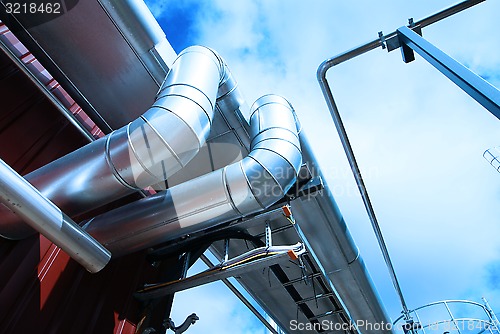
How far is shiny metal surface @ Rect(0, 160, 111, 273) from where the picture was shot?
122cm

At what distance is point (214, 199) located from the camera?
179cm

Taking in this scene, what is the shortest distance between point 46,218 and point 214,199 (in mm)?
780

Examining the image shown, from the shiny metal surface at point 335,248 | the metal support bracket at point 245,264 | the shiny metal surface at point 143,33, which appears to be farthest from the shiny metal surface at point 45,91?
the shiny metal surface at point 335,248

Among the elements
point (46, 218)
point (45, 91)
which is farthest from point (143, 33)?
point (46, 218)

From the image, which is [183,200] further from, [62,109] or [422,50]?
[422,50]

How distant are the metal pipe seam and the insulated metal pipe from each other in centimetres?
27

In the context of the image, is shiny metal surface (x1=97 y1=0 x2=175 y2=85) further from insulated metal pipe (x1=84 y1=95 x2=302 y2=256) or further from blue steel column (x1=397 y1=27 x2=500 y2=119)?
blue steel column (x1=397 y1=27 x2=500 y2=119)

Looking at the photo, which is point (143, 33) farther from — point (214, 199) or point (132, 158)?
point (214, 199)

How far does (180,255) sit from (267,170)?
137 cm

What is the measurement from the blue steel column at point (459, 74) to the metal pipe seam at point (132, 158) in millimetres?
1013

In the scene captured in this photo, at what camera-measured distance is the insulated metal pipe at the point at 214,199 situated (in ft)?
5.85

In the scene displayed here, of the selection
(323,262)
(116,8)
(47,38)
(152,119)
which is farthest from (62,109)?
(323,262)

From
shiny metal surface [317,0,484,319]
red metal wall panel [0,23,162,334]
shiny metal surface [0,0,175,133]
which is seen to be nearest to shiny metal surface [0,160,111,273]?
red metal wall panel [0,23,162,334]

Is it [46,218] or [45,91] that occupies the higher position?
[45,91]
